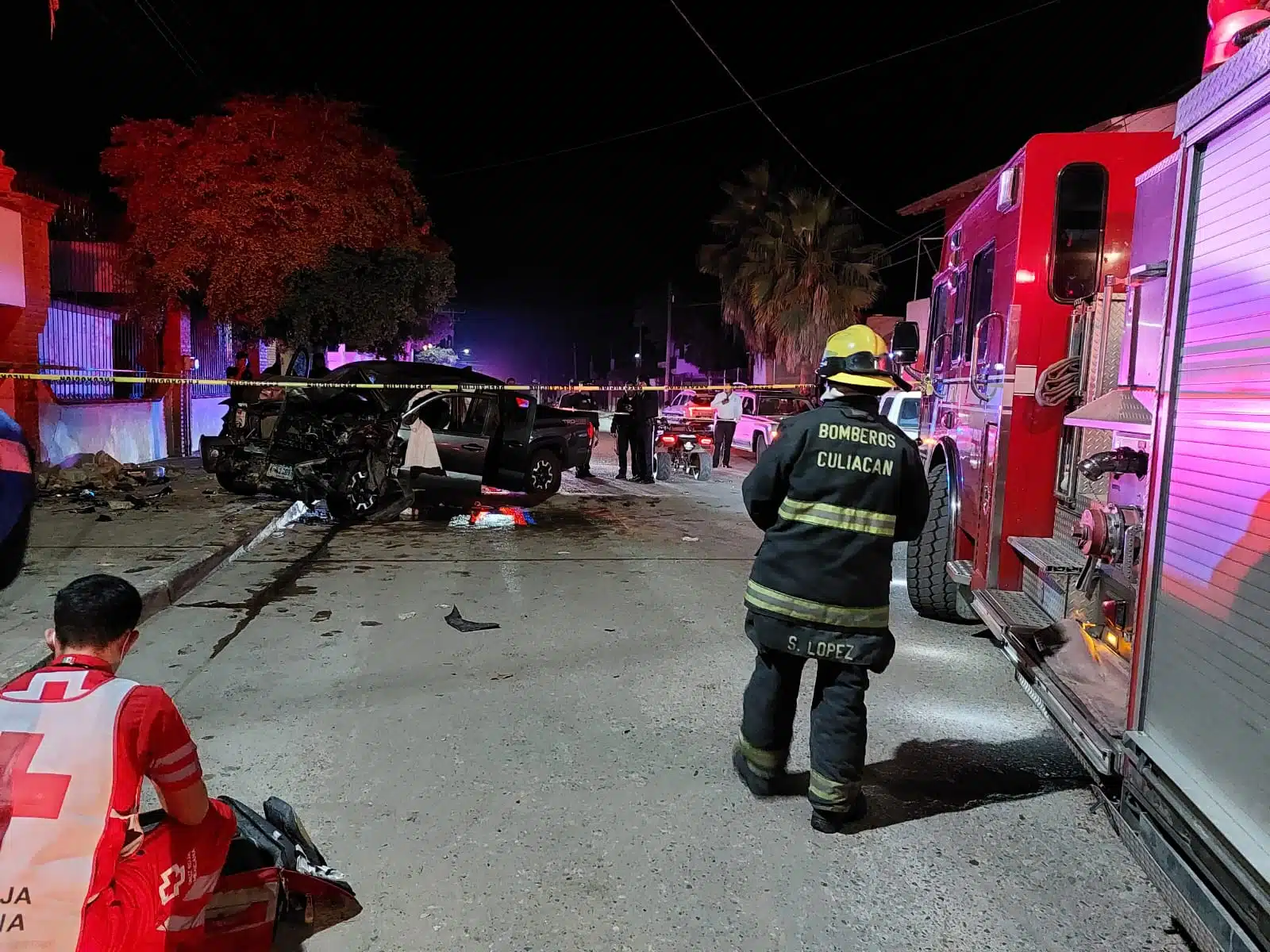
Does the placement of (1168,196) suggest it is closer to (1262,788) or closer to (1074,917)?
(1262,788)

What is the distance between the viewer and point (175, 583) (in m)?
6.72

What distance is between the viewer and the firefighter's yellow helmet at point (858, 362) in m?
3.41

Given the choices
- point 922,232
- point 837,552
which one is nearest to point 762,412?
point 922,232

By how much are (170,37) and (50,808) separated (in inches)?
695

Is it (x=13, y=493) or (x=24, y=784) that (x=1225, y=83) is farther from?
(x=13, y=493)

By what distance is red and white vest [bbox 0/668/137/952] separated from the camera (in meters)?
1.78

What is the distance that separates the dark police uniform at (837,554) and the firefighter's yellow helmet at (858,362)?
8 centimetres

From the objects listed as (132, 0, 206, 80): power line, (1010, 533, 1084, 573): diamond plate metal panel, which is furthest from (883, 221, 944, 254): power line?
(1010, 533, 1084, 573): diamond plate metal panel

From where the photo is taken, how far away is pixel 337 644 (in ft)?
18.4

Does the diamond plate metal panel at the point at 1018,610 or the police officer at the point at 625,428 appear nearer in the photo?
the diamond plate metal panel at the point at 1018,610

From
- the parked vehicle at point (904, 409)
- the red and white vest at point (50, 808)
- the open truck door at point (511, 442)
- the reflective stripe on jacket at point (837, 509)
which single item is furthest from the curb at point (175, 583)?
the parked vehicle at point (904, 409)

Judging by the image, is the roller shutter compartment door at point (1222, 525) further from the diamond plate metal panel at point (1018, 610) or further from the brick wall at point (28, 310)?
the brick wall at point (28, 310)

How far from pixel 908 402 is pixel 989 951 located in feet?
40.1

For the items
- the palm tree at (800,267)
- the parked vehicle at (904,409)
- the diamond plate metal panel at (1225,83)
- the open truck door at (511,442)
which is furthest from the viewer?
the palm tree at (800,267)
